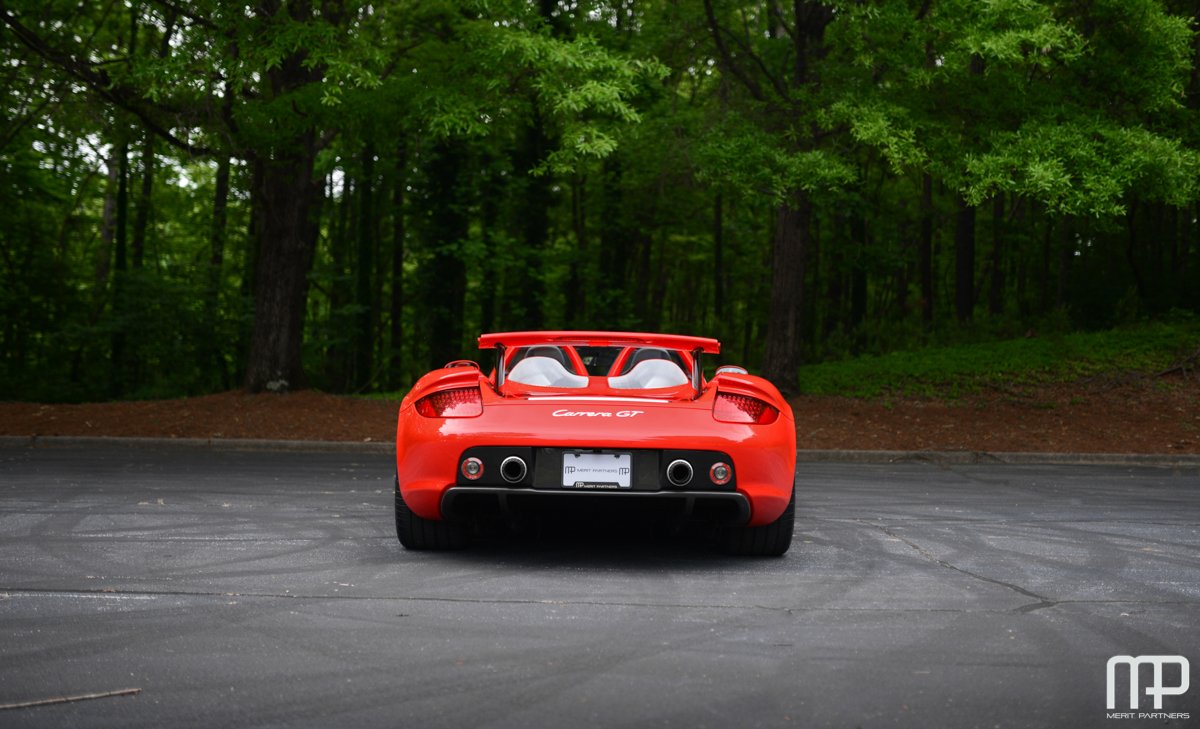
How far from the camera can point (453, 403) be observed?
6305 mm

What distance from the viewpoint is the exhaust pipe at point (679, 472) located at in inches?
237

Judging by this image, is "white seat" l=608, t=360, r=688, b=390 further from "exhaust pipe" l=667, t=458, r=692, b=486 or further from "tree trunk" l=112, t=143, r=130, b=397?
"tree trunk" l=112, t=143, r=130, b=397

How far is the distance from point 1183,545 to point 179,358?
2552cm

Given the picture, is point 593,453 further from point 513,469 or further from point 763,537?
point 763,537

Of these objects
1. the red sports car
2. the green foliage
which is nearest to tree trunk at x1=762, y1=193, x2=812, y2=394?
the green foliage

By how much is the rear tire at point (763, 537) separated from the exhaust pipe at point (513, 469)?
54.6 inches

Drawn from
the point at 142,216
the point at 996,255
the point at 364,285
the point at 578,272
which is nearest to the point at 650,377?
the point at 364,285

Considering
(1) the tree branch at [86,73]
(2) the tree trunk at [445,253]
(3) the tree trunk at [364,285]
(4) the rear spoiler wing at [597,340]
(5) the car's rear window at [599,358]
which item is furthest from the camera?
(3) the tree trunk at [364,285]

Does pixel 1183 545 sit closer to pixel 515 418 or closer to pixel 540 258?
pixel 515 418

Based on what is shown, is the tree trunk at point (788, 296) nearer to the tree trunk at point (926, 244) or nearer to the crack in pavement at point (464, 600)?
the crack in pavement at point (464, 600)

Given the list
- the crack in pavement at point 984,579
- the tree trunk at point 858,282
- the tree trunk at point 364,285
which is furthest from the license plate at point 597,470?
the tree trunk at point 858,282

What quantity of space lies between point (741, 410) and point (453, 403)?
149 centimetres

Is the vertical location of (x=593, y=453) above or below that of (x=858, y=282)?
below

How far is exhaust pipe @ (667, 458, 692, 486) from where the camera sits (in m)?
6.02
